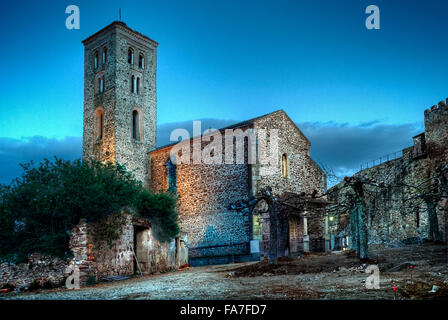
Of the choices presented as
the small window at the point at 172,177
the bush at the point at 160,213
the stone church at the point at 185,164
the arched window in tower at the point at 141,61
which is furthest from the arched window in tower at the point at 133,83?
the bush at the point at 160,213

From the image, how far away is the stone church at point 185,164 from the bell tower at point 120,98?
0.08 metres

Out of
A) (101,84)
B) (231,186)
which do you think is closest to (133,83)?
(101,84)

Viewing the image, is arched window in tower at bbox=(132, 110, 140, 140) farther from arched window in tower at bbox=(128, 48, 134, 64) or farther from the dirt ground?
the dirt ground

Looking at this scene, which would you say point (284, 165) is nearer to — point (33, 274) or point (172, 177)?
point (172, 177)

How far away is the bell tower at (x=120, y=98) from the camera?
32219 millimetres

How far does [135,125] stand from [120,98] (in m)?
2.66

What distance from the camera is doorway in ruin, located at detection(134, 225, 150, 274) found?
17969mm

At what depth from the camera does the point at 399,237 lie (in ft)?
92.7

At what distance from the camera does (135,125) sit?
3397cm

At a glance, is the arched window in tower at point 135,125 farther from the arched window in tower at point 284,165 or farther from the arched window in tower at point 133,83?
the arched window in tower at point 284,165

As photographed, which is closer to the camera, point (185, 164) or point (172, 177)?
point (185, 164)
